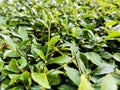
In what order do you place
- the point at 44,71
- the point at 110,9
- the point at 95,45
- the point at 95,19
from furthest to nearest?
the point at 110,9 < the point at 95,19 < the point at 95,45 < the point at 44,71

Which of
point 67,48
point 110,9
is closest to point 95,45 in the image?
point 67,48

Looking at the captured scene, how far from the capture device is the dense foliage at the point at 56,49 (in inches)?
47.6

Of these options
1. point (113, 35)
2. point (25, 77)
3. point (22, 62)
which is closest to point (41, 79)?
point (25, 77)

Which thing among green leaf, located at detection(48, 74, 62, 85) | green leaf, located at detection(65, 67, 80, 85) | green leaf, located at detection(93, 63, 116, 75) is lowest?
green leaf, located at detection(48, 74, 62, 85)

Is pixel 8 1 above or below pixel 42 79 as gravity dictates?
above

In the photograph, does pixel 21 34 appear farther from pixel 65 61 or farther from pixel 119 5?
pixel 119 5

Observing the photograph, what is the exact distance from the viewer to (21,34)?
1.60m

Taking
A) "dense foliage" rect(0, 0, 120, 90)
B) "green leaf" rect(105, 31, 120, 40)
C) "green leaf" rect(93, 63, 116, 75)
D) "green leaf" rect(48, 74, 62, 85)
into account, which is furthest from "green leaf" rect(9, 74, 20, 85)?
"green leaf" rect(105, 31, 120, 40)

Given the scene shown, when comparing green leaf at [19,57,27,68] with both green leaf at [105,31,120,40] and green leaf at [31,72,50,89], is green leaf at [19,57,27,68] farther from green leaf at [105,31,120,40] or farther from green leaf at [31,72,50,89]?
green leaf at [105,31,120,40]

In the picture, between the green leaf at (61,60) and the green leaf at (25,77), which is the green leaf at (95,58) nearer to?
the green leaf at (61,60)

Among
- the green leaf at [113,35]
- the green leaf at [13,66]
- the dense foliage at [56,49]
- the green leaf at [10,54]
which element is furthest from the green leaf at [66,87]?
the green leaf at [113,35]

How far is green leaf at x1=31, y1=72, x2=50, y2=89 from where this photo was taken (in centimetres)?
114

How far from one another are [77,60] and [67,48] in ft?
0.73

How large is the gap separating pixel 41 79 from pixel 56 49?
12.2 inches
